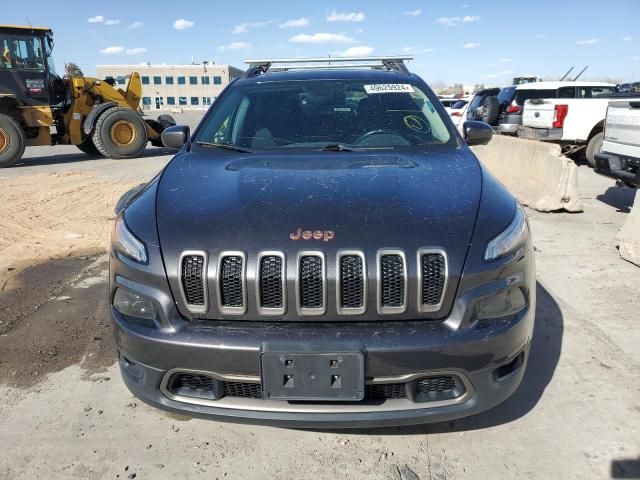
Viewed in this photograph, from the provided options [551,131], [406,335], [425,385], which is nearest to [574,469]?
[425,385]

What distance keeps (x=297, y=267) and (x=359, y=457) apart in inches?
38.8

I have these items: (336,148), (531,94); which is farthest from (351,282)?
(531,94)

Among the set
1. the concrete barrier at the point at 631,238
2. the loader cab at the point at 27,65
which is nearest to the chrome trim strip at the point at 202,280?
the concrete barrier at the point at 631,238

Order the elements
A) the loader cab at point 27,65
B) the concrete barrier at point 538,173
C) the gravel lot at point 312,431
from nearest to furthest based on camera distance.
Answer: the gravel lot at point 312,431 < the concrete barrier at point 538,173 < the loader cab at point 27,65

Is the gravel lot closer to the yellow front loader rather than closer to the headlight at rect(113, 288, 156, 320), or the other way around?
the headlight at rect(113, 288, 156, 320)

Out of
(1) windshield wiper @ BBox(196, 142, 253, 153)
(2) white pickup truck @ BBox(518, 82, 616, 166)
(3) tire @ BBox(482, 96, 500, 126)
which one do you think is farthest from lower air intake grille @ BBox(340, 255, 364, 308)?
(3) tire @ BBox(482, 96, 500, 126)

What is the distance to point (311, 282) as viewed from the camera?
2.02 meters

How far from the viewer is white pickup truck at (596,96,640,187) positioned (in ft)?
20.7

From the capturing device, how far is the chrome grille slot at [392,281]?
2.01 m

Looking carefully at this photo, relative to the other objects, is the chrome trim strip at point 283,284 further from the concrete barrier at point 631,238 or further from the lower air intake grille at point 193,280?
the concrete barrier at point 631,238

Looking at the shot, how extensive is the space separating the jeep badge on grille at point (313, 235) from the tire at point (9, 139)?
12685 mm

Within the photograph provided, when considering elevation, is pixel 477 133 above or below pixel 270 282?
above

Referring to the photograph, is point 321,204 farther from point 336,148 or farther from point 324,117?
point 324,117

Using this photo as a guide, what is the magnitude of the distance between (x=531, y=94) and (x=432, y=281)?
474 inches
